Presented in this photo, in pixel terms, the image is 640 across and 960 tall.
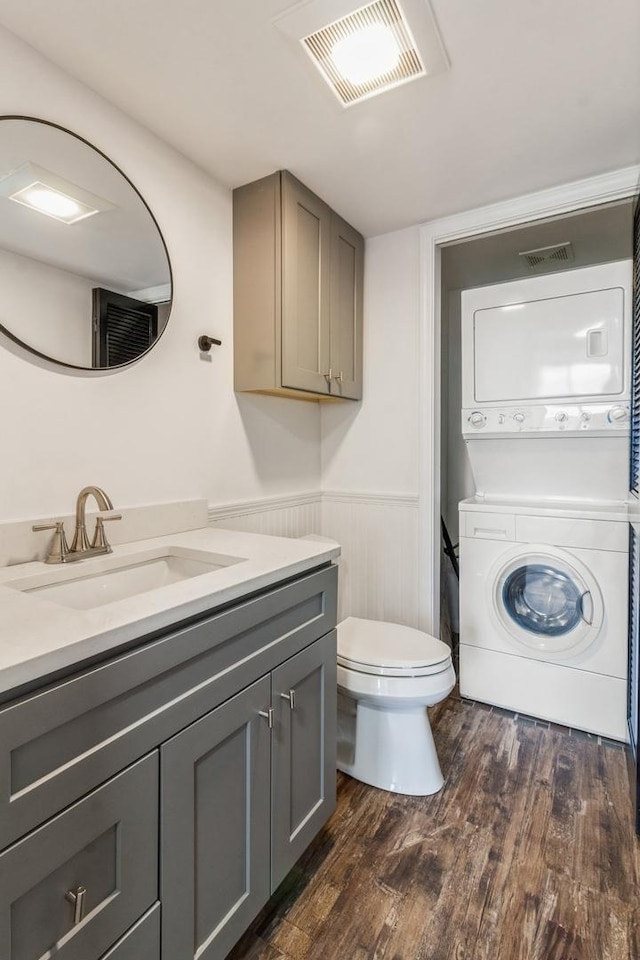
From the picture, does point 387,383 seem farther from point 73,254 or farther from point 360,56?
point 73,254

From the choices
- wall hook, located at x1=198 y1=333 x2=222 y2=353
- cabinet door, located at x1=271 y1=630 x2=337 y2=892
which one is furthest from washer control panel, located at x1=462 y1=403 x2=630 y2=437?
cabinet door, located at x1=271 y1=630 x2=337 y2=892

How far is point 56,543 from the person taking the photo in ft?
4.16

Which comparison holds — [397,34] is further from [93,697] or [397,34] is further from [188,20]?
[93,697]

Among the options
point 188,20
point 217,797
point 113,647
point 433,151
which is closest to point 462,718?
point 217,797

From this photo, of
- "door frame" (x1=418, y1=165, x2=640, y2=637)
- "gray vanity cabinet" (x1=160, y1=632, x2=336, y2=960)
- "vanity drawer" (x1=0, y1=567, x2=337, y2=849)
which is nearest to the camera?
"vanity drawer" (x1=0, y1=567, x2=337, y2=849)

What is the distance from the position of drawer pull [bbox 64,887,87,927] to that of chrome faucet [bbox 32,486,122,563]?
0.72 m

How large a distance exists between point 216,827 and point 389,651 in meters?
0.94

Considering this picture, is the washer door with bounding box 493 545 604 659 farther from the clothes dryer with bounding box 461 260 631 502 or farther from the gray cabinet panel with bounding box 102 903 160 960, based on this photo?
the gray cabinet panel with bounding box 102 903 160 960

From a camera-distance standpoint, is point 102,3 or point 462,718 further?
point 462,718

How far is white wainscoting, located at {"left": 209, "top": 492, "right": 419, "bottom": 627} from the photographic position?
91.4 inches

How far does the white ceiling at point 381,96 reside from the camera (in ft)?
3.83

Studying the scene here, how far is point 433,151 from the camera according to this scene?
5.57 feet

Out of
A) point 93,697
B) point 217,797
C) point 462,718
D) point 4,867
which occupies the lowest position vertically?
point 462,718

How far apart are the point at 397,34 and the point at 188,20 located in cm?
54
